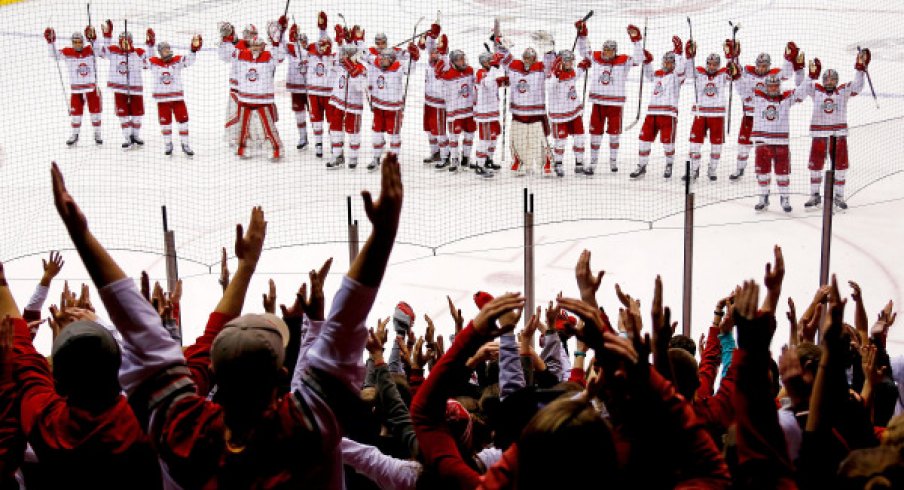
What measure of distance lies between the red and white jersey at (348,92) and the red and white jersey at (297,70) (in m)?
0.41

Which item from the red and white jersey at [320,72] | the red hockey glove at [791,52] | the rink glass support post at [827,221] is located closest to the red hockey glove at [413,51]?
the red and white jersey at [320,72]

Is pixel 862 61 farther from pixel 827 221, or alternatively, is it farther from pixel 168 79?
pixel 168 79

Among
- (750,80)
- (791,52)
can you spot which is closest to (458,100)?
(750,80)

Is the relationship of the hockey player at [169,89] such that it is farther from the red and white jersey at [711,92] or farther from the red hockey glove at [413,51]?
the red and white jersey at [711,92]

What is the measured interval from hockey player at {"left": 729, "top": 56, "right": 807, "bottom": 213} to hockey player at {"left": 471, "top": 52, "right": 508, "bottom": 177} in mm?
2155

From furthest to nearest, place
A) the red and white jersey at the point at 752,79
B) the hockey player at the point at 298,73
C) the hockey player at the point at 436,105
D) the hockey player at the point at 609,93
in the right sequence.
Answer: the hockey player at the point at 298,73 < the hockey player at the point at 436,105 < the hockey player at the point at 609,93 < the red and white jersey at the point at 752,79

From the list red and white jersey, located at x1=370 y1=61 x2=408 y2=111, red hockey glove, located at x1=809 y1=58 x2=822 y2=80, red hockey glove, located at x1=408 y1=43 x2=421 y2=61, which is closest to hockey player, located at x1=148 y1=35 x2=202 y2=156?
red and white jersey, located at x1=370 y1=61 x2=408 y2=111

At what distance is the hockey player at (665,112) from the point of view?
30.4 ft

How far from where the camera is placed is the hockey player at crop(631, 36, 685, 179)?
30.4 ft

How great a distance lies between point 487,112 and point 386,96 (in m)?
0.89

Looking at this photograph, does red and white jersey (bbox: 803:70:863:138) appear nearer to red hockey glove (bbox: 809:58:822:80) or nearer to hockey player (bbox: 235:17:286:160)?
red hockey glove (bbox: 809:58:822:80)

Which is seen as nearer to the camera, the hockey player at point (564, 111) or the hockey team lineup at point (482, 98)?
the hockey team lineup at point (482, 98)

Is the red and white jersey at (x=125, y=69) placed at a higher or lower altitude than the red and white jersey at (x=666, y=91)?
higher

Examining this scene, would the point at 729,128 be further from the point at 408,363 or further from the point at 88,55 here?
the point at 408,363
